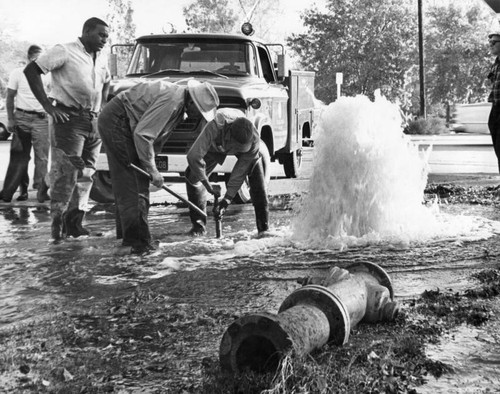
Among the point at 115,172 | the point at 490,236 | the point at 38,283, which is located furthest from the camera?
the point at 490,236

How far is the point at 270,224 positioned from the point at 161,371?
5.16 m

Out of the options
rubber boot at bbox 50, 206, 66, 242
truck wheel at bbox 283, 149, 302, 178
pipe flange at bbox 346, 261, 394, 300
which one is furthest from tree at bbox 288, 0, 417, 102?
pipe flange at bbox 346, 261, 394, 300

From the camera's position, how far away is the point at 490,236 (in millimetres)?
7828

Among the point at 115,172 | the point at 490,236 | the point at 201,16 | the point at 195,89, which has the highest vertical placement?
the point at 201,16

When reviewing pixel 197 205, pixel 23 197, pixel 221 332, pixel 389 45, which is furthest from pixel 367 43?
pixel 221 332

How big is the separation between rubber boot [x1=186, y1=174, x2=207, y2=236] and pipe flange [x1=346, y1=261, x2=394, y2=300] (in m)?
3.38

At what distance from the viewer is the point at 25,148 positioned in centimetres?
1119

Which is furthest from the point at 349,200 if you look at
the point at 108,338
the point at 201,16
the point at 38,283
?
the point at 201,16

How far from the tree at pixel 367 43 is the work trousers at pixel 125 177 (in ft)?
112

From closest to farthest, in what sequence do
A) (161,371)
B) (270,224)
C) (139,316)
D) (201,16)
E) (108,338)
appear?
(161,371)
(108,338)
(139,316)
(270,224)
(201,16)

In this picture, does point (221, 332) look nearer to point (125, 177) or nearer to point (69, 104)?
point (125, 177)

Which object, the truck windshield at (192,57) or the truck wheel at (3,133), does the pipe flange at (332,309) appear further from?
the truck wheel at (3,133)

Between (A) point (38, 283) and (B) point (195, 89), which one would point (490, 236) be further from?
(A) point (38, 283)

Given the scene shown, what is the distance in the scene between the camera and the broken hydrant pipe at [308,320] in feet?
12.0
